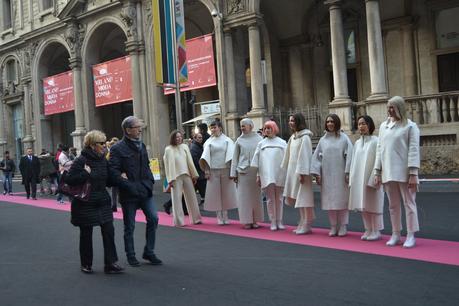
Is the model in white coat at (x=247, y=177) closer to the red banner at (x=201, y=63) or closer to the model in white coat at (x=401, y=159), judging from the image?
the model in white coat at (x=401, y=159)

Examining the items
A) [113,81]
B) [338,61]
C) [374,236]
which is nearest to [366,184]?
[374,236]

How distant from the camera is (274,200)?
8.52 m

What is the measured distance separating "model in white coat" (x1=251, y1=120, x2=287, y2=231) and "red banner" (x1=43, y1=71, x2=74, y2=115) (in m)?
20.4

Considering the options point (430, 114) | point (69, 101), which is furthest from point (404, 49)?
point (69, 101)

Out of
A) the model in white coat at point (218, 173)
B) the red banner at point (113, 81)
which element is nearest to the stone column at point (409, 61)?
the red banner at point (113, 81)

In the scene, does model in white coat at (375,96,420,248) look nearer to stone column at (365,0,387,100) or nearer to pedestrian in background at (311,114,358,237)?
pedestrian in background at (311,114,358,237)

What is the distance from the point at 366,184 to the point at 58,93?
2360cm

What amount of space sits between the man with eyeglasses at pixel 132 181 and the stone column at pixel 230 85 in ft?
42.2

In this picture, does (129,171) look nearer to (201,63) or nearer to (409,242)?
(409,242)

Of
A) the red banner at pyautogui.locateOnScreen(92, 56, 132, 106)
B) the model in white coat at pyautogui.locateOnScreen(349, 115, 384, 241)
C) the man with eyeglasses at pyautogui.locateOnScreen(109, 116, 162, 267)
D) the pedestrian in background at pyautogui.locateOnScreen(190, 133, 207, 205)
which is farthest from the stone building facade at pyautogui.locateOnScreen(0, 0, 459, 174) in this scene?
the man with eyeglasses at pyautogui.locateOnScreen(109, 116, 162, 267)

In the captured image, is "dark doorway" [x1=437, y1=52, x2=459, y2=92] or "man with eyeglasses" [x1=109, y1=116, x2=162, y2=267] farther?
"dark doorway" [x1=437, y1=52, x2=459, y2=92]

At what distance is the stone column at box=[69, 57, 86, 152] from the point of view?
25.8 meters

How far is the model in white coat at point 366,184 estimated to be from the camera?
708 centimetres

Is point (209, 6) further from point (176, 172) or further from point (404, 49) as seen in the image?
point (176, 172)
